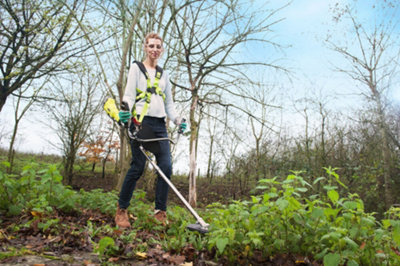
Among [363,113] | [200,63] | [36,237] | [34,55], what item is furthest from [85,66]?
[363,113]

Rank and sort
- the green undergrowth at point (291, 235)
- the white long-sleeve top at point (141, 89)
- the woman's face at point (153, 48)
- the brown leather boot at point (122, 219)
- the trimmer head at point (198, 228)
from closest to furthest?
the green undergrowth at point (291, 235)
the trimmer head at point (198, 228)
the brown leather boot at point (122, 219)
the white long-sleeve top at point (141, 89)
the woman's face at point (153, 48)

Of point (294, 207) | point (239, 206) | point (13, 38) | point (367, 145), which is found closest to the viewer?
point (294, 207)

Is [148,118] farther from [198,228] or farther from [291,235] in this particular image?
[291,235]

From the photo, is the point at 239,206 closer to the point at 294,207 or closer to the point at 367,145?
the point at 294,207

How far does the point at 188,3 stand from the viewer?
7.11 m


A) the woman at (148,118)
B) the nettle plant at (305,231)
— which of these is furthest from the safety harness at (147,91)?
the nettle plant at (305,231)

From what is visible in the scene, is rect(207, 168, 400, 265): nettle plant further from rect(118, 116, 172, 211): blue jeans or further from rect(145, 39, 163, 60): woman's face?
rect(145, 39, 163, 60): woman's face

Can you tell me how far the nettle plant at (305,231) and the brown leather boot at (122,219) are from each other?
1692mm

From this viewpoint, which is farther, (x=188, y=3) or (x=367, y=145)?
(x=367, y=145)

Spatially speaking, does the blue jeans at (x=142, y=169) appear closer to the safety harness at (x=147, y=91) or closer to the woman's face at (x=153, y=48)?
the safety harness at (x=147, y=91)

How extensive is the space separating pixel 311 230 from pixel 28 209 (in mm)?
2936

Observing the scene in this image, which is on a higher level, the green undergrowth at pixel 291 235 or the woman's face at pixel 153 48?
the woman's face at pixel 153 48

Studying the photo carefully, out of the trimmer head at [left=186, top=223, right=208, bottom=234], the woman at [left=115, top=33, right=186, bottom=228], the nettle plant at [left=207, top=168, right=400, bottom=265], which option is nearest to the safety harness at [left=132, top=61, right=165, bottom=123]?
the woman at [left=115, top=33, right=186, bottom=228]

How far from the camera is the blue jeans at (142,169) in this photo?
3922 millimetres
